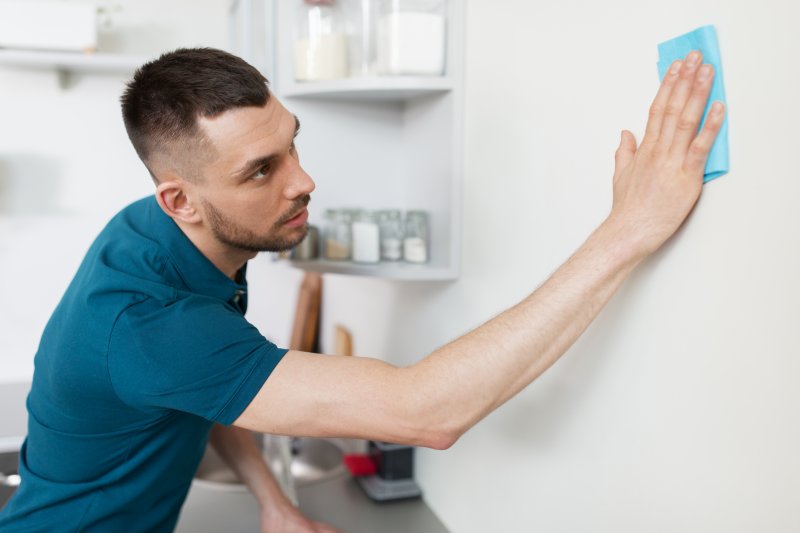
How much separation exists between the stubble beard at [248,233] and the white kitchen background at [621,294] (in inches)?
12.5

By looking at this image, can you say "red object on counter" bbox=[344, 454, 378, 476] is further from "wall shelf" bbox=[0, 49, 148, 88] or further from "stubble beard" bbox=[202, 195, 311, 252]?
"wall shelf" bbox=[0, 49, 148, 88]

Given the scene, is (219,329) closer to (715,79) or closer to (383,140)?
(715,79)

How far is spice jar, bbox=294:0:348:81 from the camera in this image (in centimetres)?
128

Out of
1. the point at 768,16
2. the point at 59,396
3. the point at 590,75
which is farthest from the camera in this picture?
the point at 59,396

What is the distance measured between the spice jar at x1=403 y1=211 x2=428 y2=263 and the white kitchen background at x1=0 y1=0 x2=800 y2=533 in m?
0.09

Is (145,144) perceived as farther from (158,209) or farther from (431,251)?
(431,251)

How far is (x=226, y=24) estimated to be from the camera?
2131 mm

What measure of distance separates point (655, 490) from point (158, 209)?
764 millimetres

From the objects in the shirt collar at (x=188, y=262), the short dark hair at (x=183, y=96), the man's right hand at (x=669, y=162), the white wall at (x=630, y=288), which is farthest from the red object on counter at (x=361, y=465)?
the man's right hand at (x=669, y=162)

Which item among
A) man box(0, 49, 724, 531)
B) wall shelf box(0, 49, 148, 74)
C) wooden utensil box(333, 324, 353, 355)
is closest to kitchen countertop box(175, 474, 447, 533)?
man box(0, 49, 724, 531)

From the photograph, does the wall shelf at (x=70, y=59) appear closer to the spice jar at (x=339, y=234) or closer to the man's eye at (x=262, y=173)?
the spice jar at (x=339, y=234)

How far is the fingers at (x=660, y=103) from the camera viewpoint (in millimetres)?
729

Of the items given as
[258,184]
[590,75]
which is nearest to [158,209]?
[258,184]

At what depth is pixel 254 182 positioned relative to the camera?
3.22 feet
